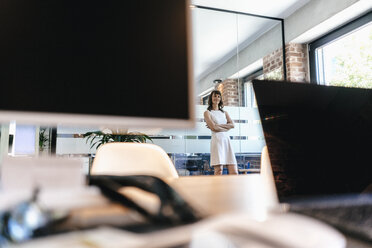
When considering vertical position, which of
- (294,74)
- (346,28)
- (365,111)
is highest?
(346,28)

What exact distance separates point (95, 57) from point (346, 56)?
161 inches

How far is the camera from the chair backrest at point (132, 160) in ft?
4.39

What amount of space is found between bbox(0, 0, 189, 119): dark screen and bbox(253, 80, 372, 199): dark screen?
0.22 metres

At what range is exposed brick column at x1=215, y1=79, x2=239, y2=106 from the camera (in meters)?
5.07

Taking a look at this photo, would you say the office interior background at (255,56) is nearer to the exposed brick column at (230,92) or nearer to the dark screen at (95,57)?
the exposed brick column at (230,92)

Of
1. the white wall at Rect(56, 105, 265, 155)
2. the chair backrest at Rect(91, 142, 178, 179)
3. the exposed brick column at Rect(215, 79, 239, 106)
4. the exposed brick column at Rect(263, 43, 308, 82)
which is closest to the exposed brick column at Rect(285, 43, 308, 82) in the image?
the exposed brick column at Rect(263, 43, 308, 82)

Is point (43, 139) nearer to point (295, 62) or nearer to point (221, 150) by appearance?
point (221, 150)

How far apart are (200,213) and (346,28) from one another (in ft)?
13.6

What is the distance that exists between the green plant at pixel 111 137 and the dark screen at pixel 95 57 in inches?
144

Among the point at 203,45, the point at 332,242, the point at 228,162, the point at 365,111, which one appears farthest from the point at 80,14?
the point at 203,45

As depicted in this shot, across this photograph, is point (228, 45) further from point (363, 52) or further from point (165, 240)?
point (165, 240)

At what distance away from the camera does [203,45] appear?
531 cm

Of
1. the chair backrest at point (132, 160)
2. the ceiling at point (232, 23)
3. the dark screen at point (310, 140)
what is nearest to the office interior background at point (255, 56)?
the ceiling at point (232, 23)

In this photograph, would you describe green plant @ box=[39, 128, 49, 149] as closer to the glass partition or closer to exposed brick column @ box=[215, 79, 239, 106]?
the glass partition
